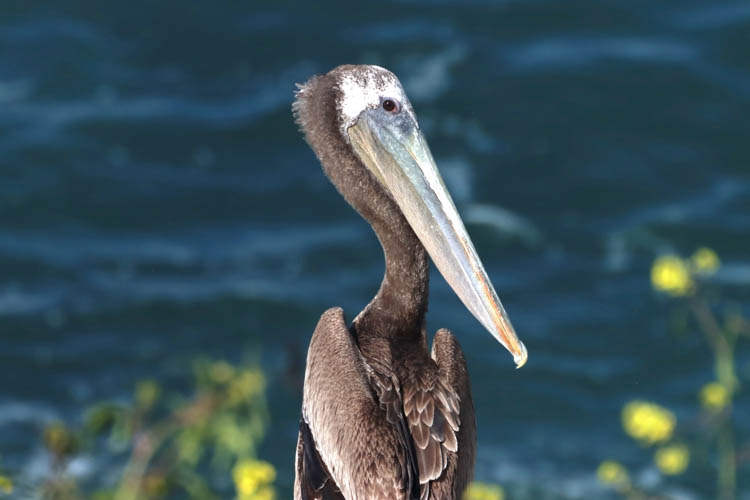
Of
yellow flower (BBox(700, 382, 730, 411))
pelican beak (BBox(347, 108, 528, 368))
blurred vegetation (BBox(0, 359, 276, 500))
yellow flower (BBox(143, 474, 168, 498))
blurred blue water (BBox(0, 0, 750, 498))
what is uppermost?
blurred blue water (BBox(0, 0, 750, 498))

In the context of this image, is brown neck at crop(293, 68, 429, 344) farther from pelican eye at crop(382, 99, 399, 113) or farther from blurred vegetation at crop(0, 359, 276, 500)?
blurred vegetation at crop(0, 359, 276, 500)

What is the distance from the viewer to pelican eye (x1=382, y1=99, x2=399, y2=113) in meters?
5.66

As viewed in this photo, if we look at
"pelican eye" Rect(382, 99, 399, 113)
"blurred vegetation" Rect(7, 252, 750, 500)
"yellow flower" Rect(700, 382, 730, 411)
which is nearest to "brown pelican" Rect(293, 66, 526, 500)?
"pelican eye" Rect(382, 99, 399, 113)

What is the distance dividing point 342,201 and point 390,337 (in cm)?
872

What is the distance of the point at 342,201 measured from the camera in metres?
14.4

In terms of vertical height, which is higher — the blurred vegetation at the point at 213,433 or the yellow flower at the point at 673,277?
the yellow flower at the point at 673,277

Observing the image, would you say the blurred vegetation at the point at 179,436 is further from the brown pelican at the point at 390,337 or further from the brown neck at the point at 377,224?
the brown neck at the point at 377,224

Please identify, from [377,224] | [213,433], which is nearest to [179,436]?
[213,433]

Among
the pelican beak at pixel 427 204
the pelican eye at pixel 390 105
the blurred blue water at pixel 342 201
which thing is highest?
the blurred blue water at pixel 342 201

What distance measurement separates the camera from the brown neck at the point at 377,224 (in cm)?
566

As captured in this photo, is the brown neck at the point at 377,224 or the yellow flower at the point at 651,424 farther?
the brown neck at the point at 377,224

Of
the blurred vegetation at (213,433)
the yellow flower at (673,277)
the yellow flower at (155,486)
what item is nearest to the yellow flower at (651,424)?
the blurred vegetation at (213,433)

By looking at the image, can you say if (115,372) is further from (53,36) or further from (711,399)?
(711,399)

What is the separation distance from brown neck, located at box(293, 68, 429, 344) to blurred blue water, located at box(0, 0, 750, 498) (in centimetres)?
571
